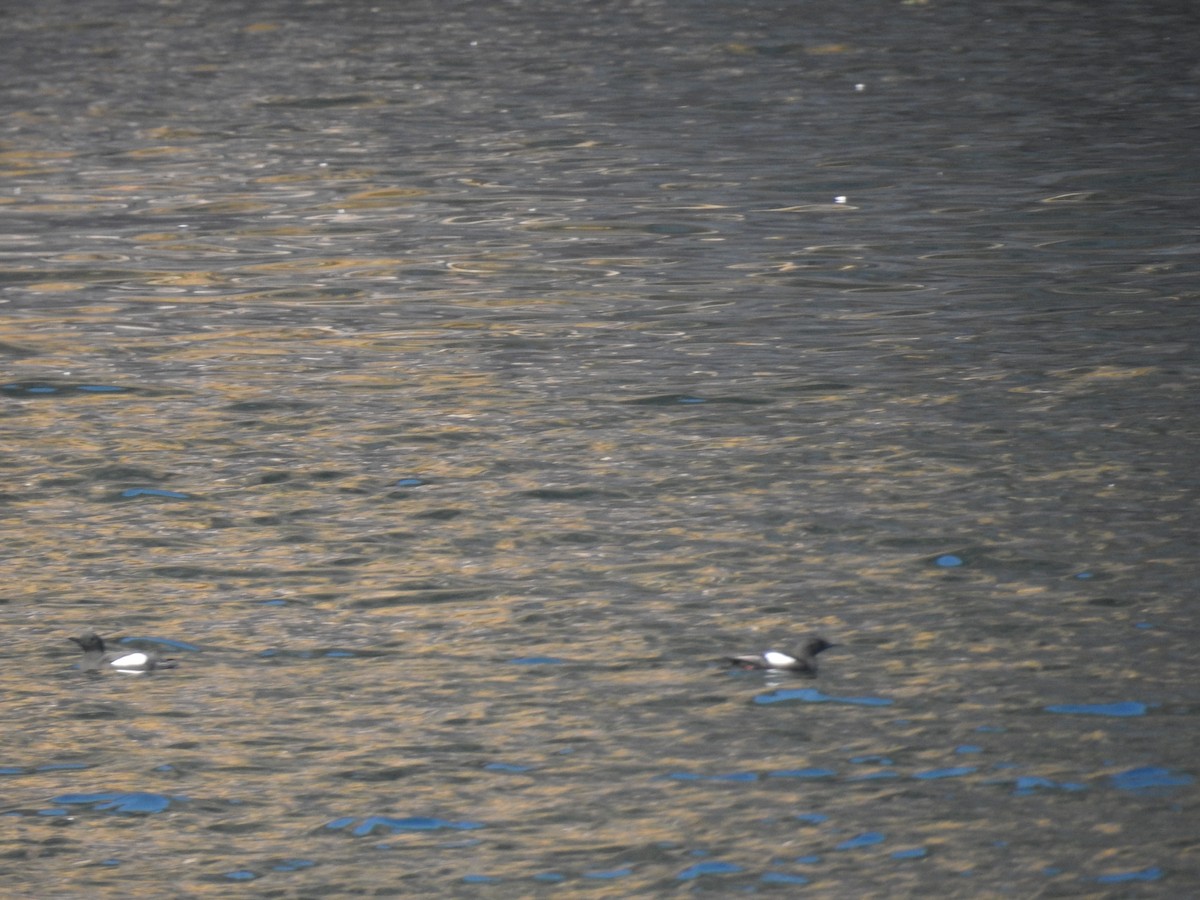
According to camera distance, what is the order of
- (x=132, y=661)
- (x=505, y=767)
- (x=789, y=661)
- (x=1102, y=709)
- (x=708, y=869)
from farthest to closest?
(x=132, y=661)
(x=789, y=661)
(x=1102, y=709)
(x=505, y=767)
(x=708, y=869)

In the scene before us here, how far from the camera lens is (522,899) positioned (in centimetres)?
553

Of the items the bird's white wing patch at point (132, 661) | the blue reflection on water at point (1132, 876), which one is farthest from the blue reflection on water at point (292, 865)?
the blue reflection on water at point (1132, 876)

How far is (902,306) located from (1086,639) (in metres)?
4.87

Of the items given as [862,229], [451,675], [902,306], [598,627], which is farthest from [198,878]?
[862,229]

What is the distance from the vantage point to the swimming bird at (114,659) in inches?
279

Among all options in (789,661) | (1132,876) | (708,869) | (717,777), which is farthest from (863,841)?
(789,661)

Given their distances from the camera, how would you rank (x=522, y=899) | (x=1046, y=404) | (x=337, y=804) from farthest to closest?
(x=1046, y=404) → (x=337, y=804) → (x=522, y=899)

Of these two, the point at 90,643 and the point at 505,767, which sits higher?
the point at 90,643

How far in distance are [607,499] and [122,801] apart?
124 inches

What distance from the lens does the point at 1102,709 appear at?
21.6 ft

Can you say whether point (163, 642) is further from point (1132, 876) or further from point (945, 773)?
point (1132, 876)

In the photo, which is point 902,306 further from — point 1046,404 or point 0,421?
point 0,421

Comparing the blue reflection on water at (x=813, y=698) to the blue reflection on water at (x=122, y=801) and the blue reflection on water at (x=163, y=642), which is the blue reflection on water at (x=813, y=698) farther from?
the blue reflection on water at (x=163, y=642)

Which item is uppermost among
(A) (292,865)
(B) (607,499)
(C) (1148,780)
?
(A) (292,865)
